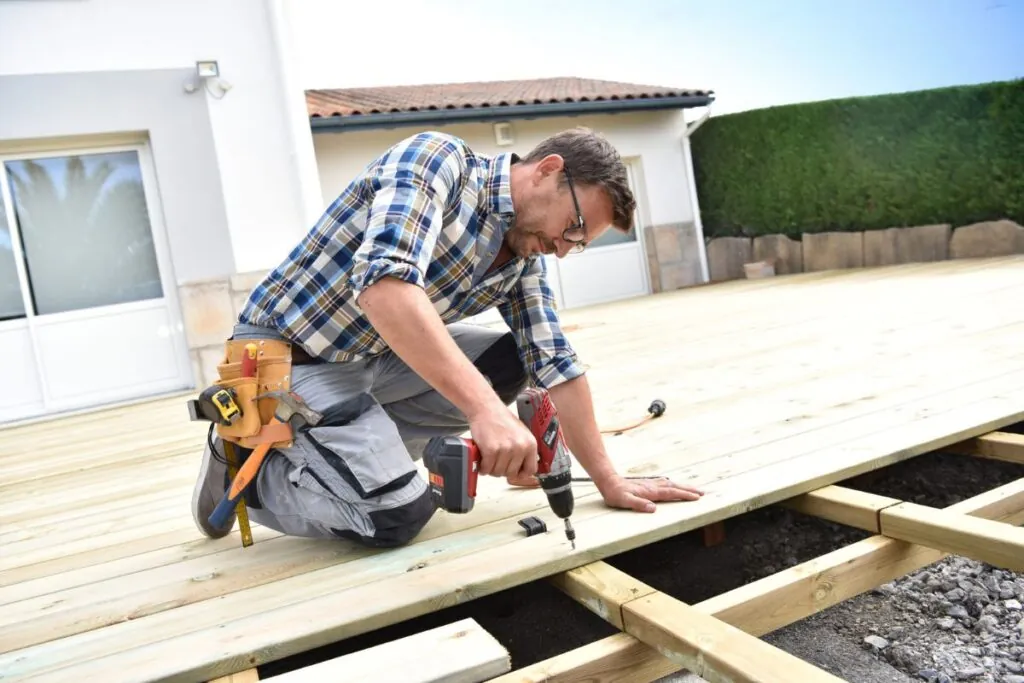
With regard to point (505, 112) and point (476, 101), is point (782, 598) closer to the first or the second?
point (505, 112)

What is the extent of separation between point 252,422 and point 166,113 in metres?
4.94

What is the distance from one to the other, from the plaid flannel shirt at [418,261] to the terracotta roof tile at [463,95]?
241 inches

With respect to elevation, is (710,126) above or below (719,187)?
above

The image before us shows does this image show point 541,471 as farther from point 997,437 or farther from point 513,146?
point 513,146

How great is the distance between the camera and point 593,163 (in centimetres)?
169

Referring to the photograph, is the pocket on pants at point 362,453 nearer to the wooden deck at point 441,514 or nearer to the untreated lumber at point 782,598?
the wooden deck at point 441,514

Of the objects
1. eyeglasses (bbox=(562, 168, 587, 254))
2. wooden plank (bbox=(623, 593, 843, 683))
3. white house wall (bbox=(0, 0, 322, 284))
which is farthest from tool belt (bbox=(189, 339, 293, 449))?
white house wall (bbox=(0, 0, 322, 284))

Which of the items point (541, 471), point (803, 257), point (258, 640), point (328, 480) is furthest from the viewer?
point (803, 257)

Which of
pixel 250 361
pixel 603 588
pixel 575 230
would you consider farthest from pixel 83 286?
pixel 603 588

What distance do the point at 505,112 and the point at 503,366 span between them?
6.79 metres

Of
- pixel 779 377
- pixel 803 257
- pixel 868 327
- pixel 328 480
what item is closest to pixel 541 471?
pixel 328 480

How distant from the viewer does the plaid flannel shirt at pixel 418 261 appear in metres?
1.51

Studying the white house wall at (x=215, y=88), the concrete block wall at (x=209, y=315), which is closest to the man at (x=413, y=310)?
the concrete block wall at (x=209, y=315)

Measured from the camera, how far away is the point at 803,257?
973cm
